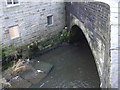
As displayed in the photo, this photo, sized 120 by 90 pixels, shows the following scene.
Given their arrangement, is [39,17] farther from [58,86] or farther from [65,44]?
[58,86]

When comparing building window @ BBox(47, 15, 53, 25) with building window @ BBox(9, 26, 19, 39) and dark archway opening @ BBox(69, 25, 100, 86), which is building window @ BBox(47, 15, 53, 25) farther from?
building window @ BBox(9, 26, 19, 39)

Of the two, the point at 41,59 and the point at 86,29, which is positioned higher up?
the point at 86,29

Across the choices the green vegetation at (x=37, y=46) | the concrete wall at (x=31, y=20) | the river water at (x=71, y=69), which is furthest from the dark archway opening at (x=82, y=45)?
the concrete wall at (x=31, y=20)

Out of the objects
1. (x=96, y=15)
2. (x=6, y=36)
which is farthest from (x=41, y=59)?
(x=96, y=15)

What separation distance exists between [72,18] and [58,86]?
487 cm

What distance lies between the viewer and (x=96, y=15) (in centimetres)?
785

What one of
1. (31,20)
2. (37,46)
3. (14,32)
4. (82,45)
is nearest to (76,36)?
(82,45)

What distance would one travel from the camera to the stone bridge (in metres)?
6.16

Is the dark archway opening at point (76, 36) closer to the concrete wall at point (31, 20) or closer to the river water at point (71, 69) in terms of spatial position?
the river water at point (71, 69)

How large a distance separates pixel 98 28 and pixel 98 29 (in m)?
0.04

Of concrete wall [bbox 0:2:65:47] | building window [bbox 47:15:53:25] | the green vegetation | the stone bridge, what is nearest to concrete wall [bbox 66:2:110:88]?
the stone bridge

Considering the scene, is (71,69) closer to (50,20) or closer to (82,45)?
(82,45)

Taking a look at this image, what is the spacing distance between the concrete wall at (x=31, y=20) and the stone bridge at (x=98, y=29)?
1.86 metres

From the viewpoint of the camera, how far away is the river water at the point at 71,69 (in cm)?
973
